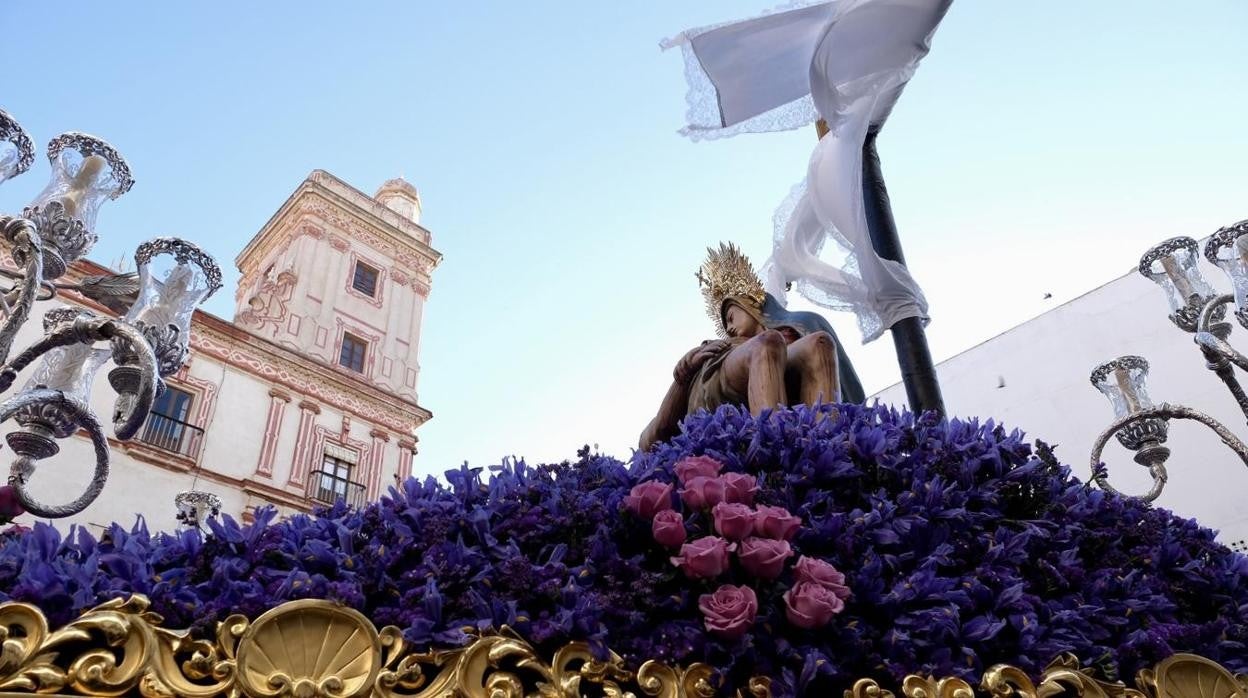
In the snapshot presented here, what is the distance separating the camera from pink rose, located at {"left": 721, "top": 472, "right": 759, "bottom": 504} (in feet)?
5.95

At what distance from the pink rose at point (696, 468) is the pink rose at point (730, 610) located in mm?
349

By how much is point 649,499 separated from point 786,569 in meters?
0.33

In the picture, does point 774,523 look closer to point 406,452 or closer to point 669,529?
point 669,529

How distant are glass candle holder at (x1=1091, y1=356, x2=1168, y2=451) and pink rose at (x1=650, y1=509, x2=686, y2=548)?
469cm

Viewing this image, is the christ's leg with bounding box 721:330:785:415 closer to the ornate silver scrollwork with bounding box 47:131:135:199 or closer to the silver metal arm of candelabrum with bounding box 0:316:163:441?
the silver metal arm of candelabrum with bounding box 0:316:163:441

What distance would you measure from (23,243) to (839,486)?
10.8 feet

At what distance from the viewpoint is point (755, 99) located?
449 cm

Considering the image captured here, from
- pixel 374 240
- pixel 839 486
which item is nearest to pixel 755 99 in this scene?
pixel 839 486

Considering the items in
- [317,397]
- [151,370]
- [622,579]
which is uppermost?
[317,397]

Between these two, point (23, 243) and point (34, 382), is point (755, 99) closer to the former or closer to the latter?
point (23, 243)

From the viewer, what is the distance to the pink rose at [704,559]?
1629 mm

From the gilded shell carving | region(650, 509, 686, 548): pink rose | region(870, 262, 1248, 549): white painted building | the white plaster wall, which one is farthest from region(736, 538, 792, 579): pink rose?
the white plaster wall

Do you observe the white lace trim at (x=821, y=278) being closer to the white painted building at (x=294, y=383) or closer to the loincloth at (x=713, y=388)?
the loincloth at (x=713, y=388)

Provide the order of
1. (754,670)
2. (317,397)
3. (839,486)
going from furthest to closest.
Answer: (317,397) < (839,486) < (754,670)
